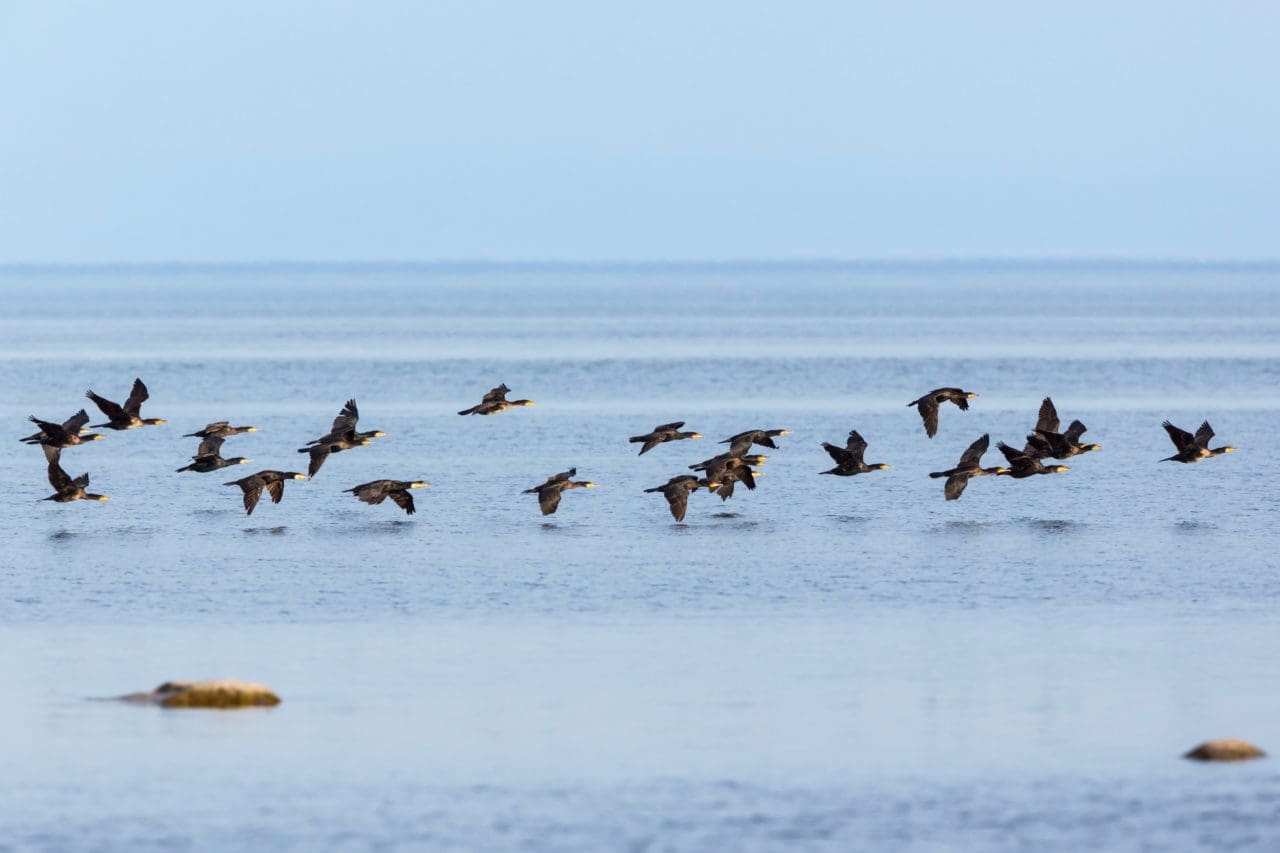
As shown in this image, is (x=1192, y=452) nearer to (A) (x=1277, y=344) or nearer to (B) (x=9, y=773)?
(B) (x=9, y=773)

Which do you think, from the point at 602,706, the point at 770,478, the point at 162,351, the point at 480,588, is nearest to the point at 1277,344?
the point at 162,351

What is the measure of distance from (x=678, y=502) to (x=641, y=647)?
10.7m

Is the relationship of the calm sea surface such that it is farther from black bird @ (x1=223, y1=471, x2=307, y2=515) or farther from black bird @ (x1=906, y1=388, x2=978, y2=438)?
black bird @ (x1=906, y1=388, x2=978, y2=438)

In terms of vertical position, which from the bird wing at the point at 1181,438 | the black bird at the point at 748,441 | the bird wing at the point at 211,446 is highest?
the bird wing at the point at 1181,438

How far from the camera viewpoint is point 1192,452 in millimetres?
36219

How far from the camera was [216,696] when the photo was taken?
21.6m

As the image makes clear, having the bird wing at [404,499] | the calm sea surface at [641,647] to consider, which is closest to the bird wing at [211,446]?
the calm sea surface at [641,647]

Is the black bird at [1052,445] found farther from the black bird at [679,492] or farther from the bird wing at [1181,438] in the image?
the black bird at [679,492]

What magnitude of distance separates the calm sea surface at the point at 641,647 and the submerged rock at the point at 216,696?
23 centimetres

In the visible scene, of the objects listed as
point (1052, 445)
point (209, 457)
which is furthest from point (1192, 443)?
point (209, 457)

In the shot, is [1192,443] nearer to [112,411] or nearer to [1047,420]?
[1047,420]

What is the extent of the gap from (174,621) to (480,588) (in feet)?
13.7

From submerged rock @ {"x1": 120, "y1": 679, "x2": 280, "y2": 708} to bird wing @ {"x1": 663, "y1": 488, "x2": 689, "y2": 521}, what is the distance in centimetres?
1417

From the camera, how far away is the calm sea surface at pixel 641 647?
18.3 metres
